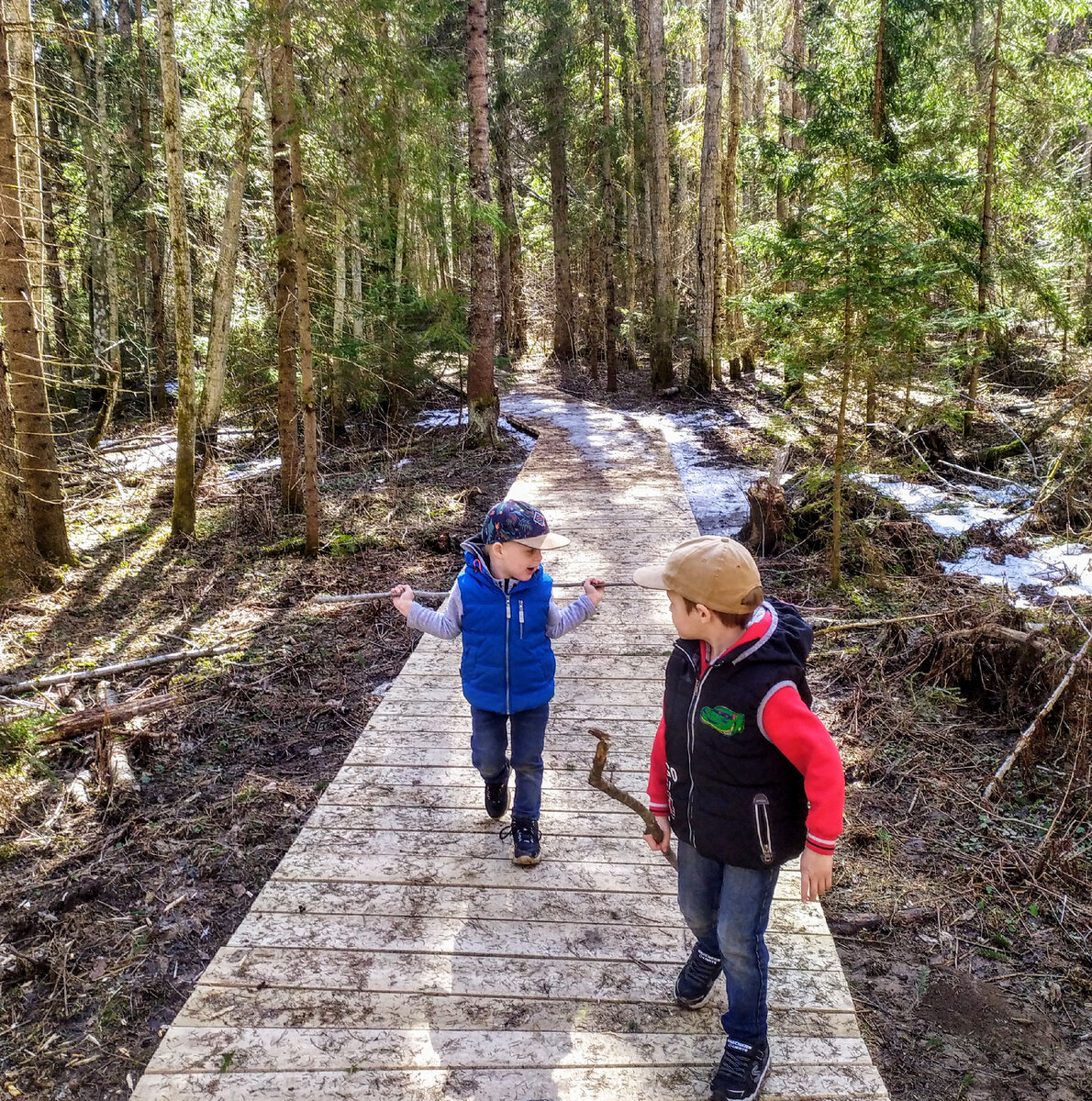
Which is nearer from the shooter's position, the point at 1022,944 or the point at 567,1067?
the point at 567,1067

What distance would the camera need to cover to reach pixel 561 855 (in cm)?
378

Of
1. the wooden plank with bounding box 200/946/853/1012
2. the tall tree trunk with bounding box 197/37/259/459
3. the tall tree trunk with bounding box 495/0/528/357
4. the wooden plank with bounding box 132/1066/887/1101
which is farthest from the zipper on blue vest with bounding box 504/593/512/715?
the tall tree trunk with bounding box 495/0/528/357

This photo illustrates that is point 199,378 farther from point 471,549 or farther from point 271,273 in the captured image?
point 471,549

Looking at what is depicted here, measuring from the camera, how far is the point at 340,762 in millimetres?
4988

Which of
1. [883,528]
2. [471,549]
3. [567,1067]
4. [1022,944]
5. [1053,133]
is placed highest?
[1053,133]

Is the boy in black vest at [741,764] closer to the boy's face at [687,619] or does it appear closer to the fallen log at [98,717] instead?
the boy's face at [687,619]

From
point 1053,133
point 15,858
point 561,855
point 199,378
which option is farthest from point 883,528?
point 199,378

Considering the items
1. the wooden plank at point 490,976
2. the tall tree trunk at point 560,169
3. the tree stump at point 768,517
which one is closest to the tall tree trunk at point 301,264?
the tree stump at point 768,517

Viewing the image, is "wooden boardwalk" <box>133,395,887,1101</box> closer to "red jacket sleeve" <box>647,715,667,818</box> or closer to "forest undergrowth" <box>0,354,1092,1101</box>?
"forest undergrowth" <box>0,354,1092,1101</box>

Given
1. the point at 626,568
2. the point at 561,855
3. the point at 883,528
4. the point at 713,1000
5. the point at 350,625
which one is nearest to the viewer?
the point at 713,1000

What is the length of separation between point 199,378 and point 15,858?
1512cm

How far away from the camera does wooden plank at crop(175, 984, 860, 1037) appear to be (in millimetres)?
2826

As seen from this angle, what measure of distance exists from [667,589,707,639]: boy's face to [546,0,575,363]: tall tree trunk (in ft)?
73.3

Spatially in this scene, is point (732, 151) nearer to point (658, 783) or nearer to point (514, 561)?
point (514, 561)
